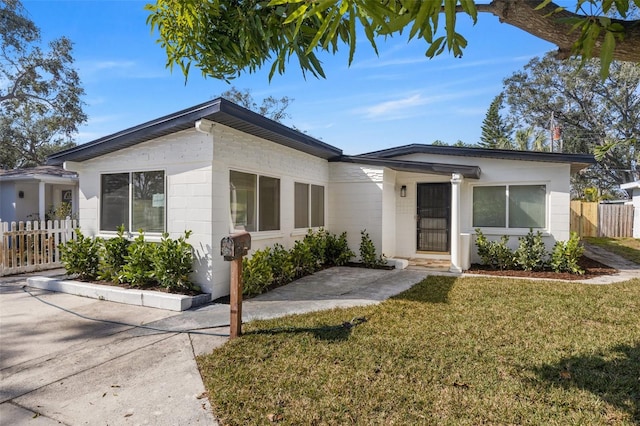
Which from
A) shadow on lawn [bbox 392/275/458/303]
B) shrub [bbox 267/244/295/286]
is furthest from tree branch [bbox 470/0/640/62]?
shrub [bbox 267/244/295/286]

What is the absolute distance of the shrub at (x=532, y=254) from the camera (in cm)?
846

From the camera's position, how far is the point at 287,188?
26.8 feet

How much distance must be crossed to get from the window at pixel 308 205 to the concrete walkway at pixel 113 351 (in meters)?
2.16

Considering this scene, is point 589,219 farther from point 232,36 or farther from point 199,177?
point 232,36

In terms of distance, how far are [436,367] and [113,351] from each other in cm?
340

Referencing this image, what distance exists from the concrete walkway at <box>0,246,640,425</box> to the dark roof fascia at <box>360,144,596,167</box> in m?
4.58

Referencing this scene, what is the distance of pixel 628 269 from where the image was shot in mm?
8984

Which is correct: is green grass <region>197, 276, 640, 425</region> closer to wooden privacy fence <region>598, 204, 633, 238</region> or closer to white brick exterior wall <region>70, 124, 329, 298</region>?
white brick exterior wall <region>70, 124, 329, 298</region>

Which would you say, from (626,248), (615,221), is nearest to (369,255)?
(626,248)

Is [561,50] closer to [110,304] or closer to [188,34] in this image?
[188,34]

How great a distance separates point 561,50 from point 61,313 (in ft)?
21.6

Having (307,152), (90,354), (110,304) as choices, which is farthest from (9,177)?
(90,354)

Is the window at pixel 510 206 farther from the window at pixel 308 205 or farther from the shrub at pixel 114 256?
the shrub at pixel 114 256

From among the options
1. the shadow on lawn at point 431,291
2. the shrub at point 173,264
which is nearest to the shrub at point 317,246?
the shadow on lawn at point 431,291
